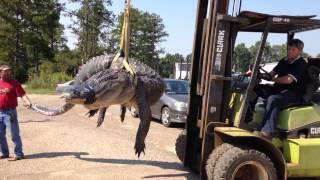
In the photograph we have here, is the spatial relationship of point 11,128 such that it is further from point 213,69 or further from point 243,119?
point 243,119

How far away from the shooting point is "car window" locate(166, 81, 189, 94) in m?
15.5

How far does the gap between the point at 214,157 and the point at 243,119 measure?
2.40 feet

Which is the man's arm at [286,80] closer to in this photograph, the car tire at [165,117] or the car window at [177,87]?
the car tire at [165,117]

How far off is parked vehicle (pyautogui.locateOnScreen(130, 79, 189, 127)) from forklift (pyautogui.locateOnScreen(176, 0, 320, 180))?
684cm

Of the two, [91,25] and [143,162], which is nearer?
[143,162]

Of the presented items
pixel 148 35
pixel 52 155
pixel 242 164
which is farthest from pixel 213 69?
pixel 148 35

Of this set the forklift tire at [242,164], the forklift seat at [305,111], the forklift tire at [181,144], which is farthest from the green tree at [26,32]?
the forklift tire at [242,164]

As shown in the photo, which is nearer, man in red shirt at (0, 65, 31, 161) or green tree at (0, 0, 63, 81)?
man in red shirt at (0, 65, 31, 161)

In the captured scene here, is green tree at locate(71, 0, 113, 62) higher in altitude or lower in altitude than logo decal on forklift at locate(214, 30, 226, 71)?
higher

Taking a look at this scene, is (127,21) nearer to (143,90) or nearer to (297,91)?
(143,90)

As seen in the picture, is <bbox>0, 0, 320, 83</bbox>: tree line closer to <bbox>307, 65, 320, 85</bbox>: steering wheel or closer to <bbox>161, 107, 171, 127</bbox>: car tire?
<bbox>161, 107, 171, 127</bbox>: car tire

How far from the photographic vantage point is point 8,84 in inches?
344

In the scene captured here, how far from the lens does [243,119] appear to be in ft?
22.3

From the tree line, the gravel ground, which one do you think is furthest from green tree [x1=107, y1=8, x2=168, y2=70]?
the gravel ground
